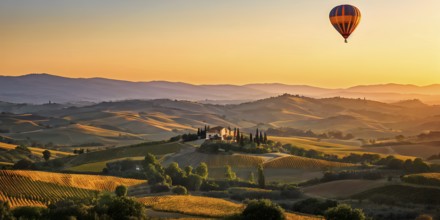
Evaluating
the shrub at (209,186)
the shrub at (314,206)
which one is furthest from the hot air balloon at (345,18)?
the shrub at (314,206)

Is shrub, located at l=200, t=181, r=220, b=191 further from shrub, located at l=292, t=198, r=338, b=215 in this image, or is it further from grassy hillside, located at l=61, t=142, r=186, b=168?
grassy hillside, located at l=61, t=142, r=186, b=168

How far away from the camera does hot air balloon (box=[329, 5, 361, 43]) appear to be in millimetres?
73562

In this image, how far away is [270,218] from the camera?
38.6 meters

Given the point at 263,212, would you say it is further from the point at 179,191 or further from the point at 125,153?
the point at 125,153

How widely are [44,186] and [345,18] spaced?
3954 cm

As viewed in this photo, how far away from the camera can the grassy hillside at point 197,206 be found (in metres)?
49.2

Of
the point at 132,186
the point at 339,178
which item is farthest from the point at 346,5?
the point at 132,186

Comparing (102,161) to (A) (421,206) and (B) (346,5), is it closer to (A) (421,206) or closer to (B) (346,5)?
(B) (346,5)

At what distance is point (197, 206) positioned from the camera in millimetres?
53625

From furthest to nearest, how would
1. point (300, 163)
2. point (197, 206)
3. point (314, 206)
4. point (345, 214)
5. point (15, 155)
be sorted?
point (15, 155) < point (300, 163) < point (314, 206) < point (197, 206) < point (345, 214)

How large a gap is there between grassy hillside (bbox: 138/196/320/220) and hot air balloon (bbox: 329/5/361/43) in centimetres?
2803

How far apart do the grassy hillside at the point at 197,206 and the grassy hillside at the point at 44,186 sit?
987 cm

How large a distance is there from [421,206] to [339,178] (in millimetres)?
23247

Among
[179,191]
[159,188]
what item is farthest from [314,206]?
[159,188]
